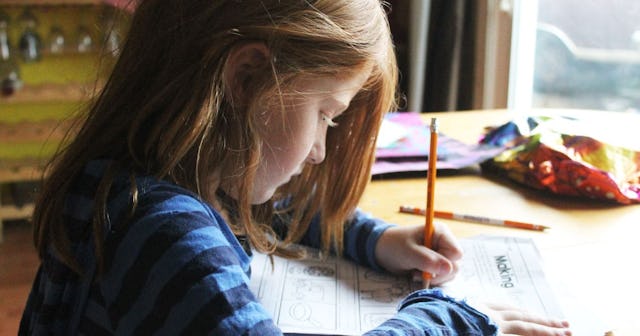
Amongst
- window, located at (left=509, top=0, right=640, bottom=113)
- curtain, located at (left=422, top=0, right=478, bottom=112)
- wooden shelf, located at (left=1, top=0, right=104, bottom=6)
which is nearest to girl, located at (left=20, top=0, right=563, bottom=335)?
window, located at (left=509, top=0, right=640, bottom=113)

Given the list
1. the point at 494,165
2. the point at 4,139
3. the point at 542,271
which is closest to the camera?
the point at 542,271

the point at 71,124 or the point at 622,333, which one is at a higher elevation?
the point at 71,124

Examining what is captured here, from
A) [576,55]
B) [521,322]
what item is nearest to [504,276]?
[521,322]

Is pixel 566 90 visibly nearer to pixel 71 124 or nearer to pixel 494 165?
pixel 494 165

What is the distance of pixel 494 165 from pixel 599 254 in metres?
0.31

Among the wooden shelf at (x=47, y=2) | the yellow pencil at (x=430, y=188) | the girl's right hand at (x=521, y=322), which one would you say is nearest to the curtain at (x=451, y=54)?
the wooden shelf at (x=47, y=2)

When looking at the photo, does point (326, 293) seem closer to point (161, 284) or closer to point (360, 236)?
point (360, 236)

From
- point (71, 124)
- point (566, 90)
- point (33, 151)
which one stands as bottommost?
point (33, 151)

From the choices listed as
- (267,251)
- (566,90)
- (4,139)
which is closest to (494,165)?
(267,251)

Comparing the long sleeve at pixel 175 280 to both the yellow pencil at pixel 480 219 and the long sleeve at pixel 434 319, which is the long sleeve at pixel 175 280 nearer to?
the long sleeve at pixel 434 319

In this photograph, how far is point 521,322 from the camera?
0.71 meters

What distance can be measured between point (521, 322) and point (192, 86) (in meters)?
0.39

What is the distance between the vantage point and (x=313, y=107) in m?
0.75

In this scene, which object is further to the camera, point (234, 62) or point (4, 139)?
point (4, 139)
